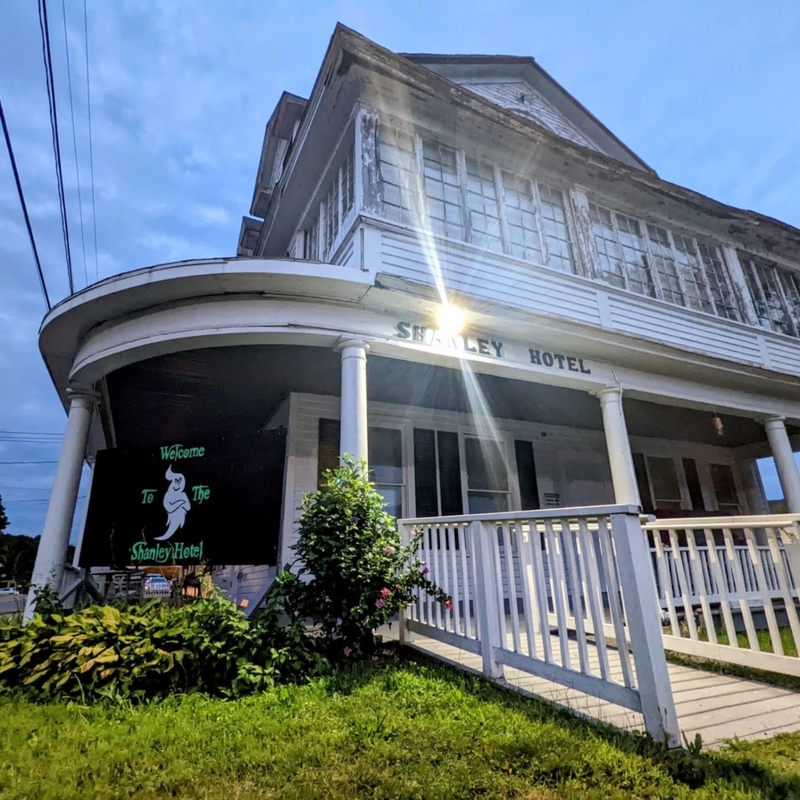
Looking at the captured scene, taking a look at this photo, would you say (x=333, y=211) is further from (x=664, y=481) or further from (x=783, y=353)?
(x=664, y=481)

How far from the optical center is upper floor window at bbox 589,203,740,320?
25.1 ft

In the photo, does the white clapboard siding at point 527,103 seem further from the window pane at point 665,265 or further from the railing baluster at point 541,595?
the railing baluster at point 541,595

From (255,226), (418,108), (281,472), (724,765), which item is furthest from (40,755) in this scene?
(255,226)

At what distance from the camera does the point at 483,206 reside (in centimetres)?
684

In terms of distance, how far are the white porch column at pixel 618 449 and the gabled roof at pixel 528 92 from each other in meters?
5.18

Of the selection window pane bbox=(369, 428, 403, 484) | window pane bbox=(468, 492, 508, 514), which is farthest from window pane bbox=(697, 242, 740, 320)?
window pane bbox=(369, 428, 403, 484)

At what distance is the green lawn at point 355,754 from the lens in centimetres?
200

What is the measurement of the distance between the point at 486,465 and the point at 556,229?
12.9 feet

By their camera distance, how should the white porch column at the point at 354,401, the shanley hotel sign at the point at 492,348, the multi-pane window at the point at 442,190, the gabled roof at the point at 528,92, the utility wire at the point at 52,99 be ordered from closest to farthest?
the white porch column at the point at 354,401
the utility wire at the point at 52,99
the shanley hotel sign at the point at 492,348
the multi-pane window at the point at 442,190
the gabled roof at the point at 528,92

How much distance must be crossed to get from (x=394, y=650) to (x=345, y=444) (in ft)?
6.41

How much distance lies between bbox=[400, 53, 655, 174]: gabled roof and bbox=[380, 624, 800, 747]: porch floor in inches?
346

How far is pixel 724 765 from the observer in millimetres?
2152

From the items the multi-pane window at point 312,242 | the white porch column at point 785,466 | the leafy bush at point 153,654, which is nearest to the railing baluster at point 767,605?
the leafy bush at point 153,654

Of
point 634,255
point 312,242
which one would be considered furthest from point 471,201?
point 634,255
